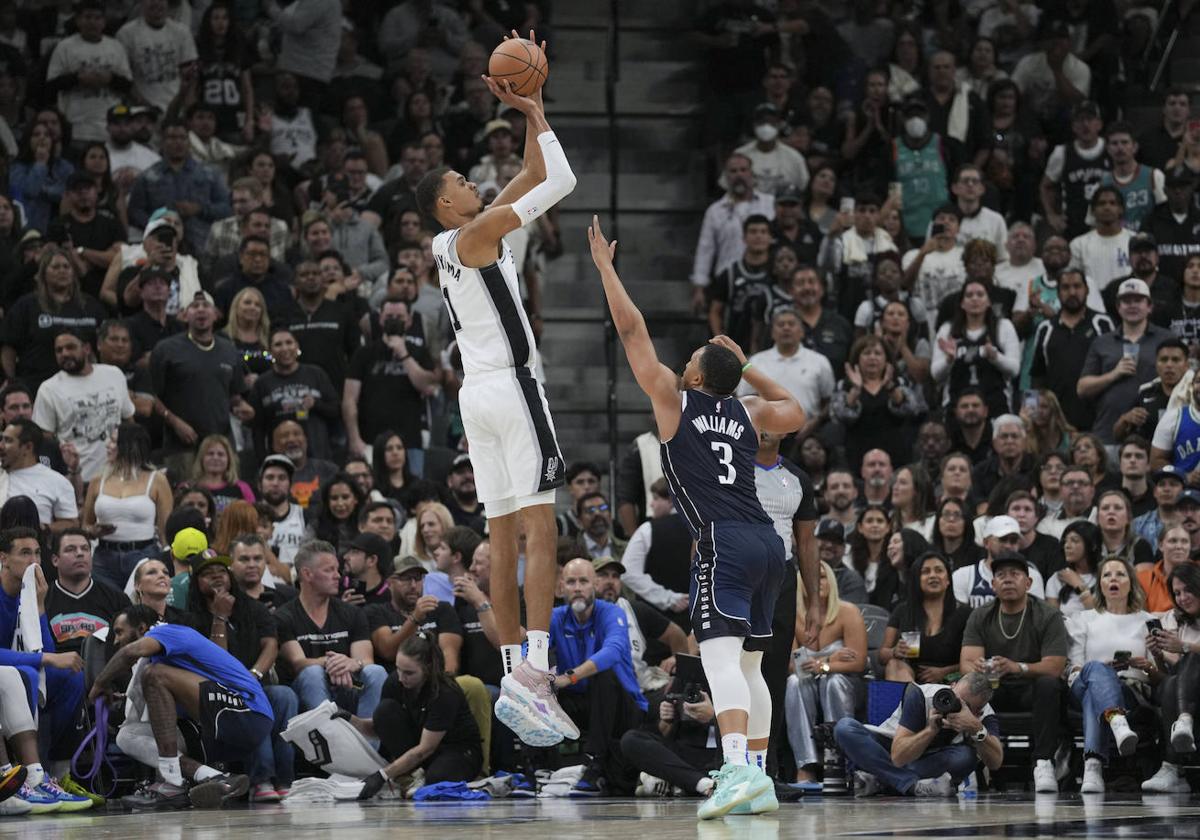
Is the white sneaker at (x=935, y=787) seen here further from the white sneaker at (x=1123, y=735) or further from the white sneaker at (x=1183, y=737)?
the white sneaker at (x=1183, y=737)

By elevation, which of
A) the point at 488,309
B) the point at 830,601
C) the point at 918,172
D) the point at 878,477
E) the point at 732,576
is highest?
the point at 918,172

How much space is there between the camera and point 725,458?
31.5 feet

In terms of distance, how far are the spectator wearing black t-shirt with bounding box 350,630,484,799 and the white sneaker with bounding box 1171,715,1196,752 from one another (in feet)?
14.4

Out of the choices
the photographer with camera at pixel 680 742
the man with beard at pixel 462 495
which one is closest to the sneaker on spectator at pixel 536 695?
the photographer with camera at pixel 680 742

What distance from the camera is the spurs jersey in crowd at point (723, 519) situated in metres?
9.46

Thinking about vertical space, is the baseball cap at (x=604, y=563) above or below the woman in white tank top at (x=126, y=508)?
below

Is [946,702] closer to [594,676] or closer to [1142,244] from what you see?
[594,676]

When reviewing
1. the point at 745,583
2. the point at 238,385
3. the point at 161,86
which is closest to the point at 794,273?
the point at 238,385

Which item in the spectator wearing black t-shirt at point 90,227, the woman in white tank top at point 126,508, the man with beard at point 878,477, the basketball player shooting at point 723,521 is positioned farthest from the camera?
the spectator wearing black t-shirt at point 90,227

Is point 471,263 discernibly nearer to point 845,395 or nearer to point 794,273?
point 845,395

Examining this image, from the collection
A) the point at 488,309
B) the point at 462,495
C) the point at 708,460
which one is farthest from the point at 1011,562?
the point at 488,309

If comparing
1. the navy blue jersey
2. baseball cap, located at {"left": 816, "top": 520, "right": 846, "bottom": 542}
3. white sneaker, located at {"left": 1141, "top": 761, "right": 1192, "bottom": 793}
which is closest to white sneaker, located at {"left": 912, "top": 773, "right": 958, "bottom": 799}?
white sneaker, located at {"left": 1141, "top": 761, "right": 1192, "bottom": 793}

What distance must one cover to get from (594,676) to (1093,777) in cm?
321

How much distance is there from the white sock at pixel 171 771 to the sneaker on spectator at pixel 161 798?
2 cm
